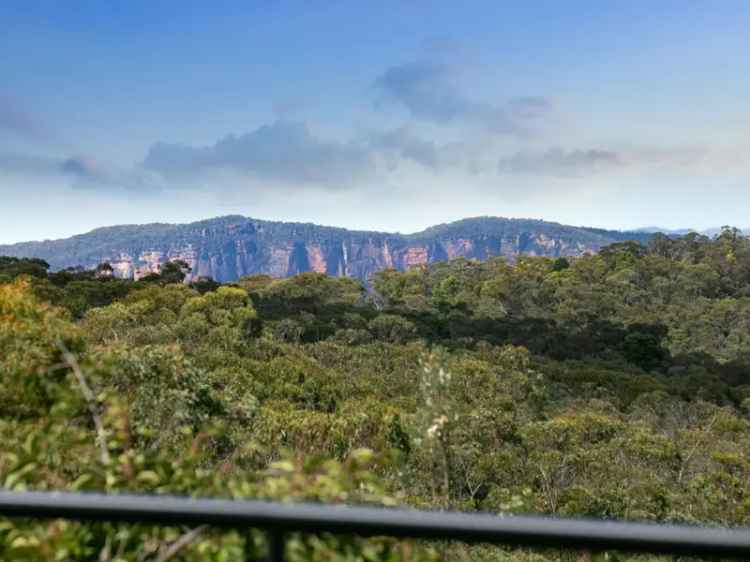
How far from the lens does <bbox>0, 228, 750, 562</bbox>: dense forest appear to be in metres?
1.72

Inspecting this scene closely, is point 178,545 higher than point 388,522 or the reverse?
the reverse

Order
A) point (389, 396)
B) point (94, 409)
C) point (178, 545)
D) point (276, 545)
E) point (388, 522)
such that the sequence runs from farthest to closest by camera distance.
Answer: point (389, 396)
point (94, 409)
point (178, 545)
point (276, 545)
point (388, 522)

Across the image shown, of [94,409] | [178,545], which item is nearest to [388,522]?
[178,545]

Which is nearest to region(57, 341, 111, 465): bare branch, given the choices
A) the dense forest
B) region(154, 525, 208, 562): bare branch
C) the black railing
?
the dense forest

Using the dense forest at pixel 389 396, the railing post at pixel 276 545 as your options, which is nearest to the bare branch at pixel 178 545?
the dense forest at pixel 389 396

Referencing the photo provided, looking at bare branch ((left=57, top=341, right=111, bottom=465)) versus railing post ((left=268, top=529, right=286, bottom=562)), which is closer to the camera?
railing post ((left=268, top=529, right=286, bottom=562))

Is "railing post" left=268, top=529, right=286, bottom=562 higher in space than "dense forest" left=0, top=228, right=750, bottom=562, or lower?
higher

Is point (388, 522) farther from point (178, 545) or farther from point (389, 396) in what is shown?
point (389, 396)

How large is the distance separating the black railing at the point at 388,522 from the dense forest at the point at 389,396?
0.47 ft

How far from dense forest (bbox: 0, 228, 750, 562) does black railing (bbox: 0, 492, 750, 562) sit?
0.47ft

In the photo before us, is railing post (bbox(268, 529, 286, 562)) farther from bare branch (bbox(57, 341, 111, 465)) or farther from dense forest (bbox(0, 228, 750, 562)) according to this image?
bare branch (bbox(57, 341, 111, 465))

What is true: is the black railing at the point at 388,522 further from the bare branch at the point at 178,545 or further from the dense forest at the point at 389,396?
the bare branch at the point at 178,545

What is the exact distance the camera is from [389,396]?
2259cm

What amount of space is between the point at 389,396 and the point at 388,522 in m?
22.0
